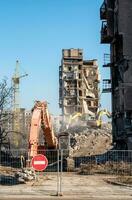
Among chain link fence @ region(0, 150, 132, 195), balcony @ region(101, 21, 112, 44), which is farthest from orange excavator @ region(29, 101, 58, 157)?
balcony @ region(101, 21, 112, 44)

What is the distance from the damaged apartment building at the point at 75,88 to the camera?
112000 millimetres

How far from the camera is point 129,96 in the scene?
59.4 meters

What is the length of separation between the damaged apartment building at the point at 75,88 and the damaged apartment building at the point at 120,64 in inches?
1654

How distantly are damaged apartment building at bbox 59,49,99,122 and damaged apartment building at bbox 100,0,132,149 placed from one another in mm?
42004

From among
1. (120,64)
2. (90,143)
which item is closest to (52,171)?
(120,64)

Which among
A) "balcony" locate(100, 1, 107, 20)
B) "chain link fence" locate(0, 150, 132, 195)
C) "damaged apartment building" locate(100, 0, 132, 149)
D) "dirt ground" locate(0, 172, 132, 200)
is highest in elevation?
"balcony" locate(100, 1, 107, 20)

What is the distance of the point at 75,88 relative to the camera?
115438mm

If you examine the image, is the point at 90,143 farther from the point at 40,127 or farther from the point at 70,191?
the point at 70,191

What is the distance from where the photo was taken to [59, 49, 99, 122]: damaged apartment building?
112 m

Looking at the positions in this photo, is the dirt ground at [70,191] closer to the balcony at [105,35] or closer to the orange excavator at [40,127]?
the orange excavator at [40,127]

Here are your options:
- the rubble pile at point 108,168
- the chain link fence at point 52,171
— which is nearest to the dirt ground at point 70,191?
the chain link fence at point 52,171

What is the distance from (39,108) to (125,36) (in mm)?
23325

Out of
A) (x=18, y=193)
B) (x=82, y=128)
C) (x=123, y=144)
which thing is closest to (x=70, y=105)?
(x=82, y=128)

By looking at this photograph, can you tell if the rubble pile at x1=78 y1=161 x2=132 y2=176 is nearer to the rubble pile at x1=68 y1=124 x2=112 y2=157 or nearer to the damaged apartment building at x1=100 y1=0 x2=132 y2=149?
the damaged apartment building at x1=100 y1=0 x2=132 y2=149
